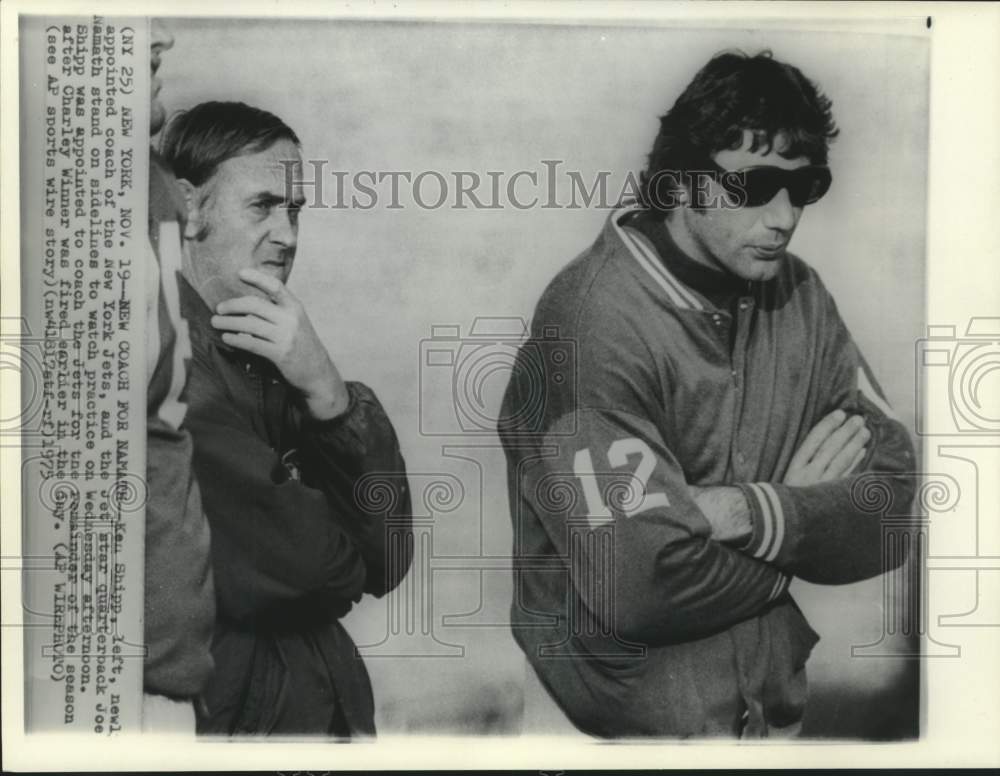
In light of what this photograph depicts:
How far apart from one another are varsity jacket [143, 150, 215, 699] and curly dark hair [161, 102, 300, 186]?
0.15ft

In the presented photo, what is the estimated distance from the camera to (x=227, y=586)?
7.02 feet

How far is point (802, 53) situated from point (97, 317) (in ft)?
5.53

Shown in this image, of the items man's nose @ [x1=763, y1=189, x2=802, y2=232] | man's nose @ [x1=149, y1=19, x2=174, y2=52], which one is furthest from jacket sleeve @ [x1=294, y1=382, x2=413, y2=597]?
man's nose @ [x1=763, y1=189, x2=802, y2=232]

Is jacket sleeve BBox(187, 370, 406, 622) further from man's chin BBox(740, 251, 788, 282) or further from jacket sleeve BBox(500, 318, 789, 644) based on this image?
man's chin BBox(740, 251, 788, 282)

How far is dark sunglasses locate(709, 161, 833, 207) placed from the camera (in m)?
2.18

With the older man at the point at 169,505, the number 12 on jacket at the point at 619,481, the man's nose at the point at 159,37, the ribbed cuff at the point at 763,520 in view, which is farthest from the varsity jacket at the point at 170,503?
the ribbed cuff at the point at 763,520

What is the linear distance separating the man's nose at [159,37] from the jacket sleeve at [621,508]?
104cm

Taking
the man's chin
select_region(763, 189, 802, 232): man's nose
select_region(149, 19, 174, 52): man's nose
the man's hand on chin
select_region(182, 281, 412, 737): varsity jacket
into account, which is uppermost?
select_region(149, 19, 174, 52): man's nose

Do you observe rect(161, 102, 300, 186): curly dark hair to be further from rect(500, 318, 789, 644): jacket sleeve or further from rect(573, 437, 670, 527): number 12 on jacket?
rect(573, 437, 670, 527): number 12 on jacket

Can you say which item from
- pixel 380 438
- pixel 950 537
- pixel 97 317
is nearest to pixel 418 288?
pixel 380 438

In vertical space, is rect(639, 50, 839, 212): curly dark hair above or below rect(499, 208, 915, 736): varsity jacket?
above

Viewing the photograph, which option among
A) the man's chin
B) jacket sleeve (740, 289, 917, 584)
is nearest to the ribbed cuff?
jacket sleeve (740, 289, 917, 584)

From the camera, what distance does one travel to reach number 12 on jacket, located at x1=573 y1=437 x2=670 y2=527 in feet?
7.01

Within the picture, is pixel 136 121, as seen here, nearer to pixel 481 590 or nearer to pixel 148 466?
pixel 148 466
